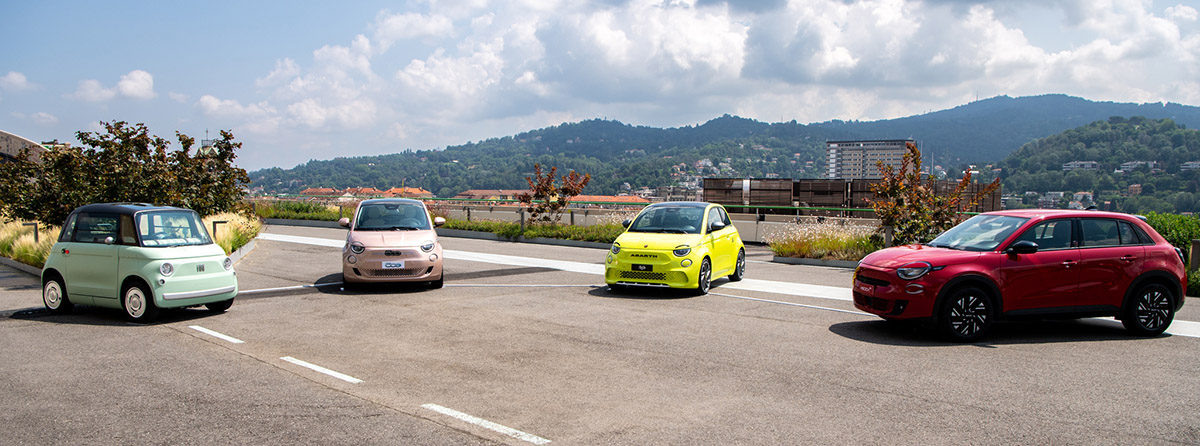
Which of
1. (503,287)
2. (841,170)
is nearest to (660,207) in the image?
(503,287)

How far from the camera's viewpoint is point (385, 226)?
13.9 m

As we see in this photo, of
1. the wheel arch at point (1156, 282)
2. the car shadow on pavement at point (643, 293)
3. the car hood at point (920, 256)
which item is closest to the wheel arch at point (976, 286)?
the car hood at point (920, 256)

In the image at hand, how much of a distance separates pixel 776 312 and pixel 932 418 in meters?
5.22

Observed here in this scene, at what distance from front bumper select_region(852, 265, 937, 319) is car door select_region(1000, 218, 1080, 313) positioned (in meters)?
0.91

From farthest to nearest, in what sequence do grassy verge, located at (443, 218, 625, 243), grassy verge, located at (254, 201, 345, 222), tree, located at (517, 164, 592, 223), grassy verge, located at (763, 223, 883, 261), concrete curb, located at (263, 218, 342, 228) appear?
grassy verge, located at (254, 201, 345, 222) < concrete curb, located at (263, 218, 342, 228) < tree, located at (517, 164, 592, 223) < grassy verge, located at (443, 218, 625, 243) < grassy verge, located at (763, 223, 883, 261)

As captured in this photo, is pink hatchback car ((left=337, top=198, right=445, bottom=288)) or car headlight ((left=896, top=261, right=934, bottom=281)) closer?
car headlight ((left=896, top=261, right=934, bottom=281))

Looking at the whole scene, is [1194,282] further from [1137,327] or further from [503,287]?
[503,287]

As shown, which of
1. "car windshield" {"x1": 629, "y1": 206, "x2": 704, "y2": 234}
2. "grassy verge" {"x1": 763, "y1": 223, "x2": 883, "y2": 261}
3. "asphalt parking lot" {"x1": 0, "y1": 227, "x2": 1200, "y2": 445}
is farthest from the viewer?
"grassy verge" {"x1": 763, "y1": 223, "x2": 883, "y2": 261}

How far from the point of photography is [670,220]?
44.7ft

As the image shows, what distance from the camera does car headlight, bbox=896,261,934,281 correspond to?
8656 millimetres

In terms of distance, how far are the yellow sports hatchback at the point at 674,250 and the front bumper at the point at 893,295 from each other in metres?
3.52

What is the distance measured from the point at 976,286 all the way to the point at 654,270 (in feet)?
16.4

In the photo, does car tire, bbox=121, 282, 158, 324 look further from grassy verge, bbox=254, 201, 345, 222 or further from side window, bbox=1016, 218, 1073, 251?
grassy verge, bbox=254, 201, 345, 222

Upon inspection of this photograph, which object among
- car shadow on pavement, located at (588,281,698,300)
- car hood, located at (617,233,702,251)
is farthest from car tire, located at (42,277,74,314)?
car hood, located at (617,233,702,251)
